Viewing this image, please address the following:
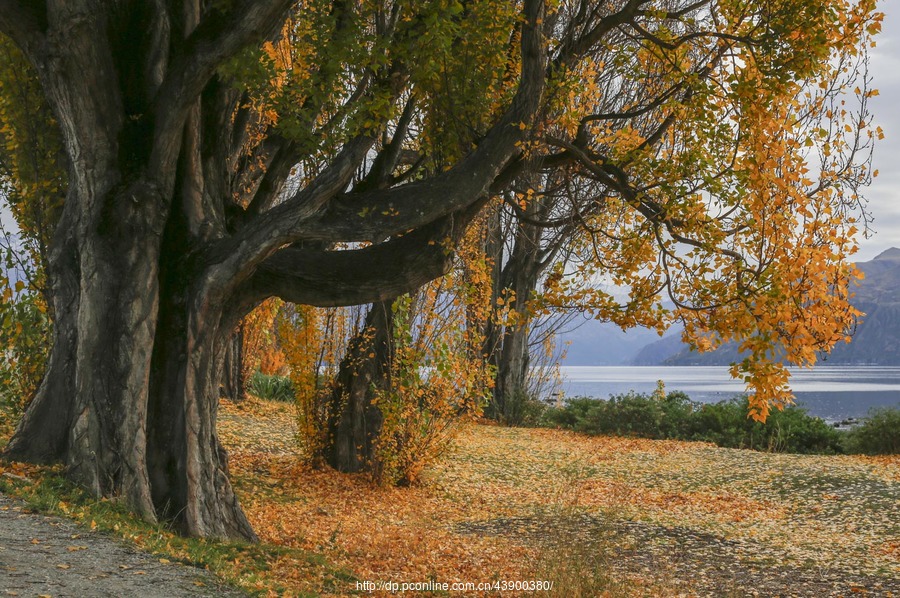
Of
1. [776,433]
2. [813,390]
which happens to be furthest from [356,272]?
[813,390]

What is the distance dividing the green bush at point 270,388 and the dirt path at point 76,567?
512 inches

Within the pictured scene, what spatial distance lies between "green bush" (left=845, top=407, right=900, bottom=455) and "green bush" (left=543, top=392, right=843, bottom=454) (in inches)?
20.8

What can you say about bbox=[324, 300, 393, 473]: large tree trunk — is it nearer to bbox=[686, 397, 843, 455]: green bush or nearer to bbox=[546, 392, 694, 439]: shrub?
bbox=[546, 392, 694, 439]: shrub

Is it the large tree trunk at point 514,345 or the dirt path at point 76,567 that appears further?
the large tree trunk at point 514,345

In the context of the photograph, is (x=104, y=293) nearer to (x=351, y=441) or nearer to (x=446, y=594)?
(x=446, y=594)

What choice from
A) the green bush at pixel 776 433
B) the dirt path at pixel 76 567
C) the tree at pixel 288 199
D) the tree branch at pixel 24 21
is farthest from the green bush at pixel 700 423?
the tree branch at pixel 24 21

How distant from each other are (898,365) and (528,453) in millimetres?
161654

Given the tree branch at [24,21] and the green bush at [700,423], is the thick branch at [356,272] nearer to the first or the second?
the tree branch at [24,21]

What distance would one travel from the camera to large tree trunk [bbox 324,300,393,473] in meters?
10.7

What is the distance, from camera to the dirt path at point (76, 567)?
4.50m

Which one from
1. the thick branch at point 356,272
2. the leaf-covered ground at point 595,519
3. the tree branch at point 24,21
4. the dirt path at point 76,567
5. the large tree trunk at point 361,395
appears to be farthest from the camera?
the large tree trunk at point 361,395

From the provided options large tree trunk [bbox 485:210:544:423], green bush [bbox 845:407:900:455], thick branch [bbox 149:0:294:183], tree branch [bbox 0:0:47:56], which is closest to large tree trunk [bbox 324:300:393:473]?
thick branch [bbox 149:0:294:183]

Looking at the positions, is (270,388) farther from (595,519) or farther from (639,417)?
(595,519)

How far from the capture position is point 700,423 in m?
18.5
